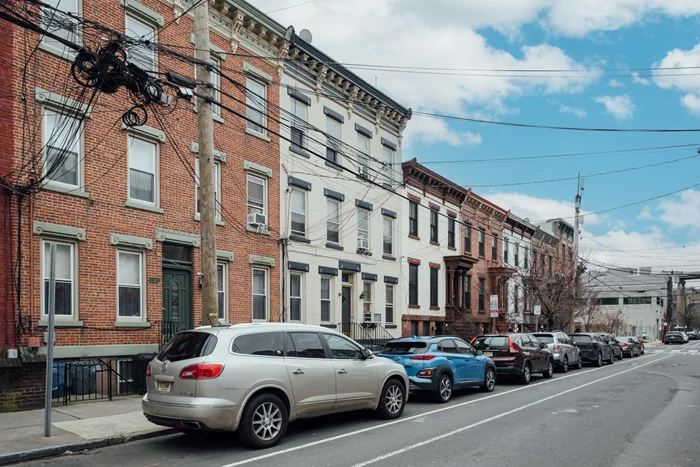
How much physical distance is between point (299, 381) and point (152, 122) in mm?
8989

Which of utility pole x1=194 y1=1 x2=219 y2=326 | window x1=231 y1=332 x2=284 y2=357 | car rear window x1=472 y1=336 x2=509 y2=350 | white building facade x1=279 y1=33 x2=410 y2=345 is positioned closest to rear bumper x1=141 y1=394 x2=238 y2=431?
window x1=231 y1=332 x2=284 y2=357

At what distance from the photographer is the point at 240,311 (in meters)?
18.1

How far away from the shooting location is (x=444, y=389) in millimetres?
13945

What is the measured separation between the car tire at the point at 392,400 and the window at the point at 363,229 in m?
12.3

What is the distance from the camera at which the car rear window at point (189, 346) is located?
28.9 feet

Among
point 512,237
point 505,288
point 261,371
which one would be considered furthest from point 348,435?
point 512,237

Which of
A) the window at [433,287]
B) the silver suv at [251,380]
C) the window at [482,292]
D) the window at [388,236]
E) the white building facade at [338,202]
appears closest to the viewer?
the silver suv at [251,380]

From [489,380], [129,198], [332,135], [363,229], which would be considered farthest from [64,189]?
[363,229]

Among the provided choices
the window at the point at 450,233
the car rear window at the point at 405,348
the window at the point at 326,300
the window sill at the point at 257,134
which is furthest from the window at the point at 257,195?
the window at the point at 450,233

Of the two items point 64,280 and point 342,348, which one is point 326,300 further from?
point 342,348

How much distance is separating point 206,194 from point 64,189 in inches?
161

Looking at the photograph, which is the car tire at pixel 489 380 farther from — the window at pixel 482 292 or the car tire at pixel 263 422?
the window at pixel 482 292

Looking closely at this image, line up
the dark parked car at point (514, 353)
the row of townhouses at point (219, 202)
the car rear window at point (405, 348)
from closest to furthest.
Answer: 1. the row of townhouses at point (219, 202)
2. the car rear window at point (405, 348)
3. the dark parked car at point (514, 353)

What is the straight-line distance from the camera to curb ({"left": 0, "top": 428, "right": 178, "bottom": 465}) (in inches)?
323
